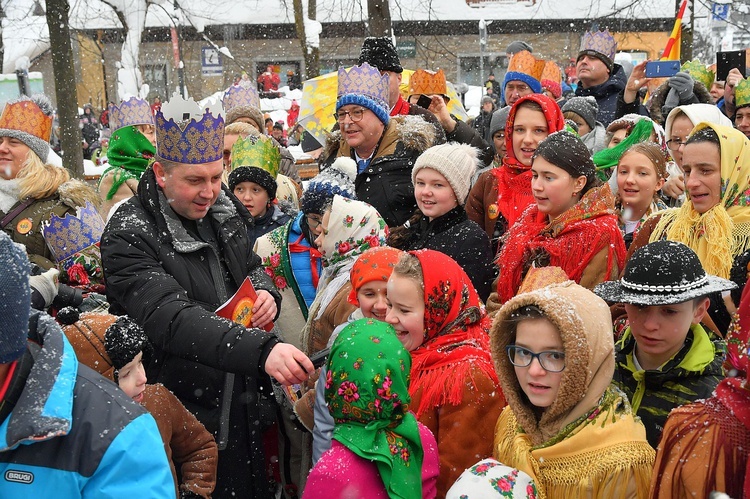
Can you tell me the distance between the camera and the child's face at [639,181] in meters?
5.18

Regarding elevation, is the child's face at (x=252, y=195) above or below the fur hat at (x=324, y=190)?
below

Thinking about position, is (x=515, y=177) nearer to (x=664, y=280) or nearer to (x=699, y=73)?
(x=664, y=280)

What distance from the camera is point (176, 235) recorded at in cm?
A: 364

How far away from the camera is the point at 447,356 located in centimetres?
350

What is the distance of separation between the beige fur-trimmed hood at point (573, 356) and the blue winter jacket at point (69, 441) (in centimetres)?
146

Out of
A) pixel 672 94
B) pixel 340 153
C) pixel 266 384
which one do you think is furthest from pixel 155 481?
pixel 672 94

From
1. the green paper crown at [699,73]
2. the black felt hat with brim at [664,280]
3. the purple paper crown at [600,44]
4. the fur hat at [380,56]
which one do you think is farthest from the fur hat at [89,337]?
the green paper crown at [699,73]

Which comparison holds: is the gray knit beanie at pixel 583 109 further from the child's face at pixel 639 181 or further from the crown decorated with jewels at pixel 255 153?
the crown decorated with jewels at pixel 255 153

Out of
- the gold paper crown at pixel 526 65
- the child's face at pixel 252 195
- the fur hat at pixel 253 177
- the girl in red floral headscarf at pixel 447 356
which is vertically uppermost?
the gold paper crown at pixel 526 65

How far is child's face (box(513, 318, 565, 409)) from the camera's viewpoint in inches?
115

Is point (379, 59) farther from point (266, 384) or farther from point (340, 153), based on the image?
point (266, 384)

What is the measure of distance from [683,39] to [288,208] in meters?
10.7

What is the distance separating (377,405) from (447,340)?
2.51ft

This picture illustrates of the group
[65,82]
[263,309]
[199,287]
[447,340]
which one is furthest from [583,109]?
[65,82]
